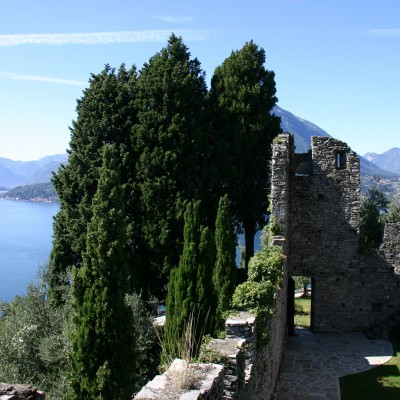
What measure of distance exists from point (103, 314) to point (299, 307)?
56.3 ft

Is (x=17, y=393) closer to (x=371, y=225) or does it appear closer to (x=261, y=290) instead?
(x=261, y=290)

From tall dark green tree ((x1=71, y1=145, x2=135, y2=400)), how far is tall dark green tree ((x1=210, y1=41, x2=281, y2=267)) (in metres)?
11.0

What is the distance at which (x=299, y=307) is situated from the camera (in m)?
26.0

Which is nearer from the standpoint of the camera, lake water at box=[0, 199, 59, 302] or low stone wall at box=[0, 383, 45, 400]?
low stone wall at box=[0, 383, 45, 400]

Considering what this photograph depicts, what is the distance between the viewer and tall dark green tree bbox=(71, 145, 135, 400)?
427 inches

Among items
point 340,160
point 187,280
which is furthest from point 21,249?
point 187,280

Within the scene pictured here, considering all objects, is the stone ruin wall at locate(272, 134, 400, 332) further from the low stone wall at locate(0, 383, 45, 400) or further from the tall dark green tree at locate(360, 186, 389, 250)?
the low stone wall at locate(0, 383, 45, 400)

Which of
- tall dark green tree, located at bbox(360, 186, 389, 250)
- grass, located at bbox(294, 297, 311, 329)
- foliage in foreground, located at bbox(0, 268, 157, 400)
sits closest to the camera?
foliage in foreground, located at bbox(0, 268, 157, 400)

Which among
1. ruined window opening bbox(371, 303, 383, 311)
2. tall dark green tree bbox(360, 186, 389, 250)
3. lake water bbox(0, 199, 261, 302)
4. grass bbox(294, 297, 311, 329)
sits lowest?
lake water bbox(0, 199, 261, 302)

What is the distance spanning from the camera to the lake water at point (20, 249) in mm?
53031

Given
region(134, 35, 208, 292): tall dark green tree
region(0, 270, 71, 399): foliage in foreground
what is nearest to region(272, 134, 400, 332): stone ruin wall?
region(134, 35, 208, 292): tall dark green tree

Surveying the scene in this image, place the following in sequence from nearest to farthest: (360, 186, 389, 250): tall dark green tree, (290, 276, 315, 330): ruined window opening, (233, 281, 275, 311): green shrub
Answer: (233, 281, 275, 311): green shrub, (290, 276, 315, 330): ruined window opening, (360, 186, 389, 250): tall dark green tree

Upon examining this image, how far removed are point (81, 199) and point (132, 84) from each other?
19.4 ft

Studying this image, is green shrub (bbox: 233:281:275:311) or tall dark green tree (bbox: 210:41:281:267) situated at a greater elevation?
tall dark green tree (bbox: 210:41:281:267)
